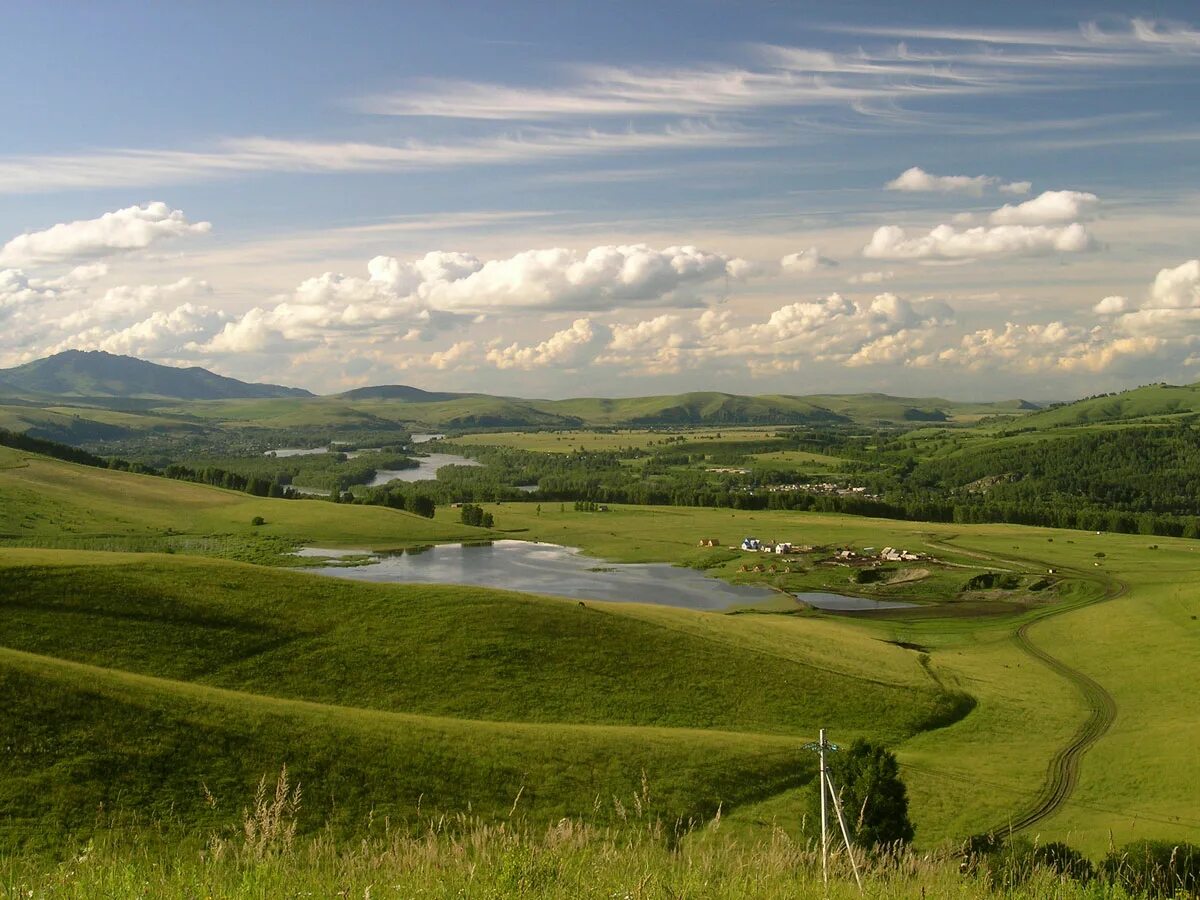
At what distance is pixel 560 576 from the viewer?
135500 mm

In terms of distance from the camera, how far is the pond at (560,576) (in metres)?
120

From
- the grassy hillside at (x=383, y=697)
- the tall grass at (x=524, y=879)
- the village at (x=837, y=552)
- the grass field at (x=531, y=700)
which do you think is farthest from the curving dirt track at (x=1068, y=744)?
the village at (x=837, y=552)

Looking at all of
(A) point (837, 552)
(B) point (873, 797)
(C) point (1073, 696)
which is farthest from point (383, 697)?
(A) point (837, 552)

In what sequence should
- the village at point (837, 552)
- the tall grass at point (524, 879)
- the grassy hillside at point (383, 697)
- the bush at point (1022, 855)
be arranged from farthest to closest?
the village at point (837, 552)
the grassy hillside at point (383, 697)
the bush at point (1022, 855)
the tall grass at point (524, 879)

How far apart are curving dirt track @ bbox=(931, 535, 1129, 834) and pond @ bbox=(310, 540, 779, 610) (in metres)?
38.2

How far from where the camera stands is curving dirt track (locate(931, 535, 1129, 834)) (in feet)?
139

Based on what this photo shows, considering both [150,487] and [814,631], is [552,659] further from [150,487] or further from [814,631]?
[150,487]

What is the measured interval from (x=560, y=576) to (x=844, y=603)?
142 ft

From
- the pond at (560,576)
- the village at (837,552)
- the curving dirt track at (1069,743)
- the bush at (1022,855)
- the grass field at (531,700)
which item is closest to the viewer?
the bush at (1022,855)

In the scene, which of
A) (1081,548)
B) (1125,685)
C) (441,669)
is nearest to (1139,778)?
(1125,685)

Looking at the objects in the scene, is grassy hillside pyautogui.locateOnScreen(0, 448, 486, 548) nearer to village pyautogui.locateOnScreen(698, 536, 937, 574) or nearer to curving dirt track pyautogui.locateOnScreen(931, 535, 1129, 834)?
village pyautogui.locateOnScreen(698, 536, 937, 574)

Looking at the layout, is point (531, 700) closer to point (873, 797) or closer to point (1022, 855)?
point (873, 797)

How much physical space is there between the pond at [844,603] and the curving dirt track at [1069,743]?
757 inches

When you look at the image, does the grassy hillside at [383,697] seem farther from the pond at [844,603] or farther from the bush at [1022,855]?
the pond at [844,603]
